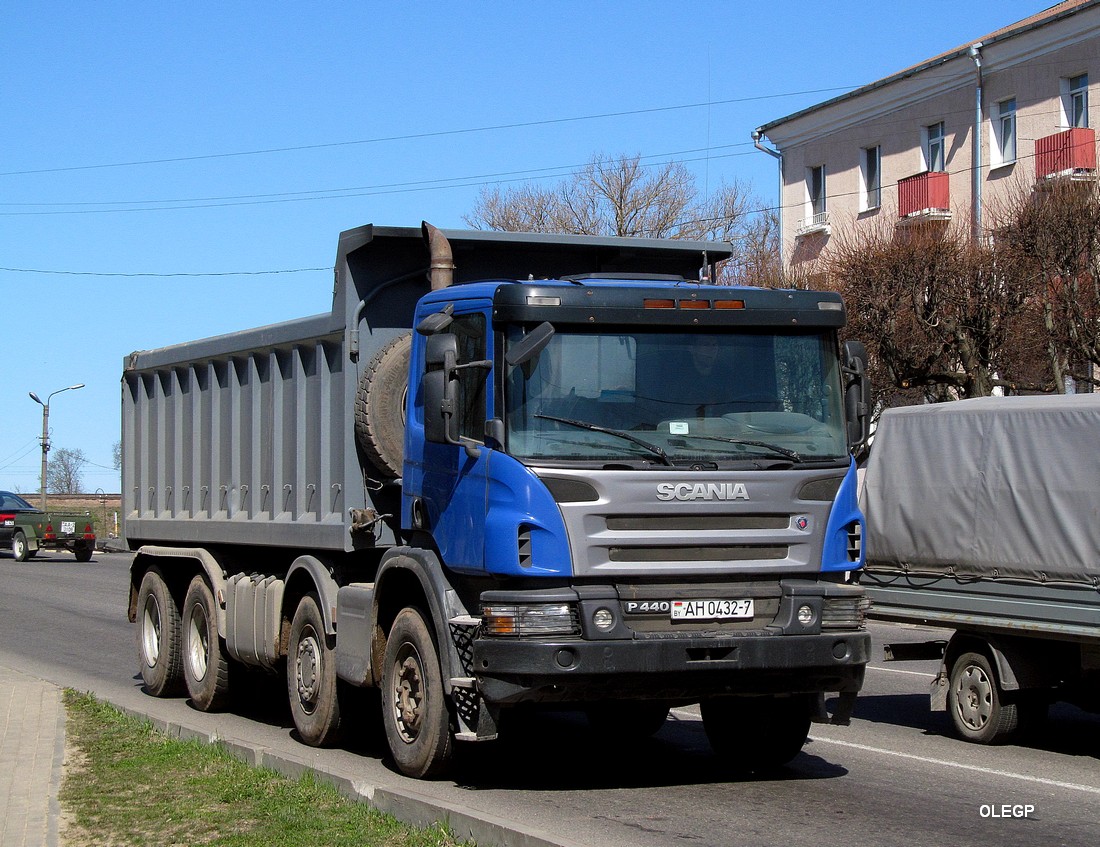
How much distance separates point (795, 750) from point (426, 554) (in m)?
2.65

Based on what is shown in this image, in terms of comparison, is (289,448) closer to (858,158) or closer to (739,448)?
(739,448)

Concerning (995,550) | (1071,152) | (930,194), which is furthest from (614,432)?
(930,194)

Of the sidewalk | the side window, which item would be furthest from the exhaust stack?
the sidewalk

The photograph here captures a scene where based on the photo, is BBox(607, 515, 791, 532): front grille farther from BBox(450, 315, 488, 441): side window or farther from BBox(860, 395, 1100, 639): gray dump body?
BBox(860, 395, 1100, 639): gray dump body

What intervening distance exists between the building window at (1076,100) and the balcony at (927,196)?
314 cm

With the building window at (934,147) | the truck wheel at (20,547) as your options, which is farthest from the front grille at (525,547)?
the truck wheel at (20,547)

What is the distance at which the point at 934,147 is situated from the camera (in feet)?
110

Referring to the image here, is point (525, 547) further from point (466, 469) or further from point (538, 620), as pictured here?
point (466, 469)

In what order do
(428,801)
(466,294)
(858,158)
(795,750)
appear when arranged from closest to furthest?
(428,801) < (466,294) < (795,750) < (858,158)

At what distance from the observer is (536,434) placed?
7793 mm

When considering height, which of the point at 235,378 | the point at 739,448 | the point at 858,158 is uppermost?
the point at 858,158

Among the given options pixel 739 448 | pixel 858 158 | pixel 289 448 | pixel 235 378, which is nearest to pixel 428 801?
pixel 739 448

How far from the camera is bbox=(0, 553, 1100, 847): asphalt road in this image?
7281 mm

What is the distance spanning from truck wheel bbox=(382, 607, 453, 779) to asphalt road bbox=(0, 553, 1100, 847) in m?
0.17
